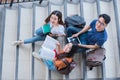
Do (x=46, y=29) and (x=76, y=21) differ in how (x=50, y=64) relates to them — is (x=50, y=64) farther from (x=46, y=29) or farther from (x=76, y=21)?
(x=76, y=21)

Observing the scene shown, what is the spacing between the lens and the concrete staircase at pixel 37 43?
109 inches

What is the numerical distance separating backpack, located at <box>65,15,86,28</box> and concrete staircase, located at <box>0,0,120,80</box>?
17 cm

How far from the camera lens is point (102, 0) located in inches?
121

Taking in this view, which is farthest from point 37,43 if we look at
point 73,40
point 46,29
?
point 73,40

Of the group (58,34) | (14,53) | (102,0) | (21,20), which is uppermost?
(102,0)

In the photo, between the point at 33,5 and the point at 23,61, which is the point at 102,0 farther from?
the point at 23,61

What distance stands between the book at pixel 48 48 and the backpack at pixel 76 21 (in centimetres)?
25

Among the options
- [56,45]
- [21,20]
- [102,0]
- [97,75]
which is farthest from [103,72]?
[21,20]

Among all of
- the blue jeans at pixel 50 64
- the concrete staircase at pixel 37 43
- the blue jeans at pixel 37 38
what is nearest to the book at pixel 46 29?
the blue jeans at pixel 37 38

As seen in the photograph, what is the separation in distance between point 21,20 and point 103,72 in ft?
3.72

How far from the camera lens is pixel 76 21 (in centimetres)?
281

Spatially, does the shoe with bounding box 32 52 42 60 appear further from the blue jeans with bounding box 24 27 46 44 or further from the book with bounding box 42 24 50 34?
the book with bounding box 42 24 50 34

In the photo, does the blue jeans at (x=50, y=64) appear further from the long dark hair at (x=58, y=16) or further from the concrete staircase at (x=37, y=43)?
the long dark hair at (x=58, y=16)

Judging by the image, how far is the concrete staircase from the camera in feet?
9.12
